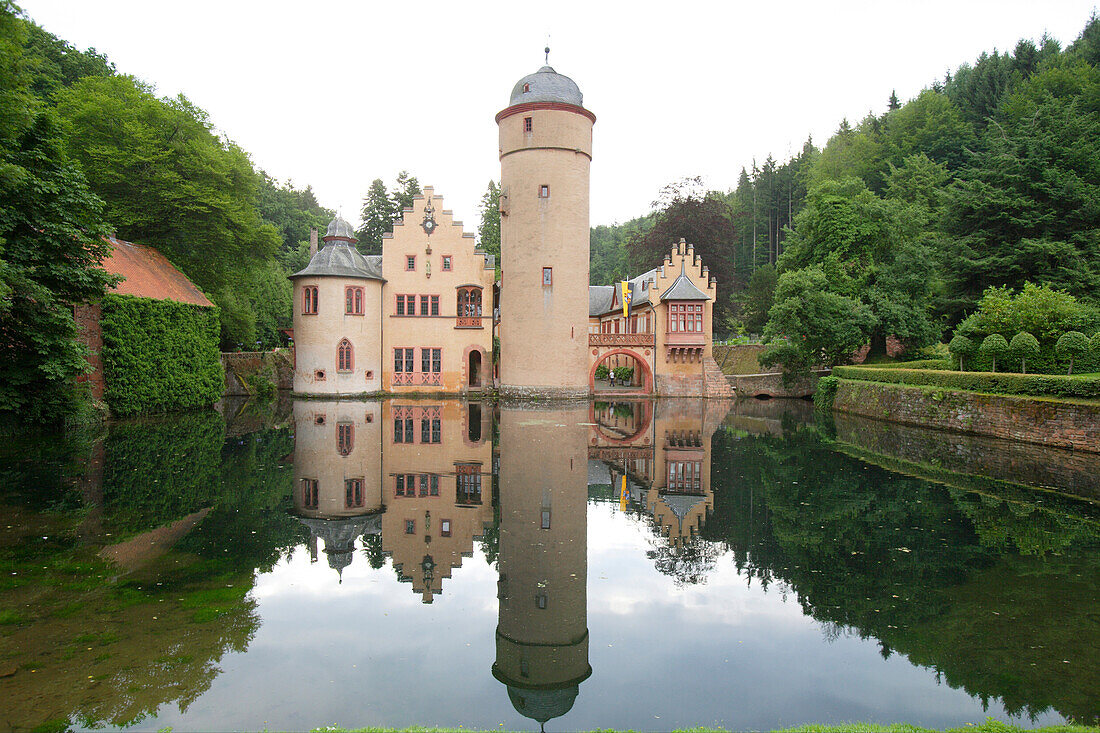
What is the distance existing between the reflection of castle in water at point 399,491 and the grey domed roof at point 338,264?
506 inches

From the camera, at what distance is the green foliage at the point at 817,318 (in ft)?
97.5

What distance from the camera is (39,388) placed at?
1545 centimetres

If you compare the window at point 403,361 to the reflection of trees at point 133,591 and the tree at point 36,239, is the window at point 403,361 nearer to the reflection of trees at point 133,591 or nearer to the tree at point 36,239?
the tree at point 36,239

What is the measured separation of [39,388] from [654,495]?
14.9 m

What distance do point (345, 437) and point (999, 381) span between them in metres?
18.5

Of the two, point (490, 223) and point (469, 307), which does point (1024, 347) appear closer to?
point (469, 307)

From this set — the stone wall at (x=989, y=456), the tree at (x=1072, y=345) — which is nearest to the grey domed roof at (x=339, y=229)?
the stone wall at (x=989, y=456)

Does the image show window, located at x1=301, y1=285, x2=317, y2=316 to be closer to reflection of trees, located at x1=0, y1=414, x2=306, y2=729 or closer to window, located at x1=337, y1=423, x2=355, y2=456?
window, located at x1=337, y1=423, x2=355, y2=456

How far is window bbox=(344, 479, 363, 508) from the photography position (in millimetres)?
10344

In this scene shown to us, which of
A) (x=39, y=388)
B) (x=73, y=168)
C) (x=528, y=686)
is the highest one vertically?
(x=73, y=168)

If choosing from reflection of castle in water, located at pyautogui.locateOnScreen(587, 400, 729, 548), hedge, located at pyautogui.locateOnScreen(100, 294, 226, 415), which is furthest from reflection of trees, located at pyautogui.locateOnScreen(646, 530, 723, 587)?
hedge, located at pyautogui.locateOnScreen(100, 294, 226, 415)

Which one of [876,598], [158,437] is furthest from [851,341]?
[158,437]

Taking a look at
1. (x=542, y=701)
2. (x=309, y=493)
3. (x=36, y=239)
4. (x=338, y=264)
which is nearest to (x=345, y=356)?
(x=338, y=264)

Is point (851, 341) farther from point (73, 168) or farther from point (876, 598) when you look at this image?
point (73, 168)
